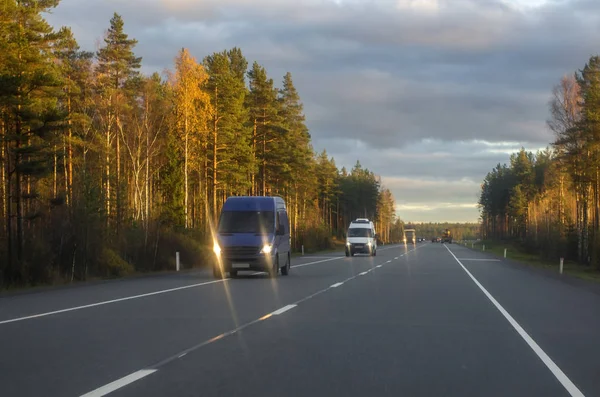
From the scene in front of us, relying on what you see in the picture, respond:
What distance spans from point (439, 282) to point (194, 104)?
1381 inches

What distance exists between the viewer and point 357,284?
76.1 feet

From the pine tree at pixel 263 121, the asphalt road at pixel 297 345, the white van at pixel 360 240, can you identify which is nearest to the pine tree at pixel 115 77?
the pine tree at pixel 263 121

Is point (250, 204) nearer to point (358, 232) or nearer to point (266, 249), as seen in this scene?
point (266, 249)

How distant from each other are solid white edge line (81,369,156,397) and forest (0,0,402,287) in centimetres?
1819

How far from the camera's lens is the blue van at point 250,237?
25.4 meters

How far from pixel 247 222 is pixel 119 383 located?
18.7m

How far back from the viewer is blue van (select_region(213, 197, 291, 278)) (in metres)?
25.4

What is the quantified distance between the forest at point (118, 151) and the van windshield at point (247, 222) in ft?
18.4

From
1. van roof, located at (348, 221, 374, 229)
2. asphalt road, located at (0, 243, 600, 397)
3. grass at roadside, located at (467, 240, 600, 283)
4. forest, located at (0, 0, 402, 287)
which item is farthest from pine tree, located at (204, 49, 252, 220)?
asphalt road, located at (0, 243, 600, 397)

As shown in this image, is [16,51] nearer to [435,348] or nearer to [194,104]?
[194,104]

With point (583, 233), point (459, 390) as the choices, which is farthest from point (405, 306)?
point (583, 233)

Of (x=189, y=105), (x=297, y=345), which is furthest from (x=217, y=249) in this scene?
(x=189, y=105)

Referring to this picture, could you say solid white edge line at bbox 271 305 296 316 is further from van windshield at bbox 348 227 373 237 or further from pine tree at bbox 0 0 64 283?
van windshield at bbox 348 227 373 237

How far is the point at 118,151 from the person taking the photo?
193 ft
